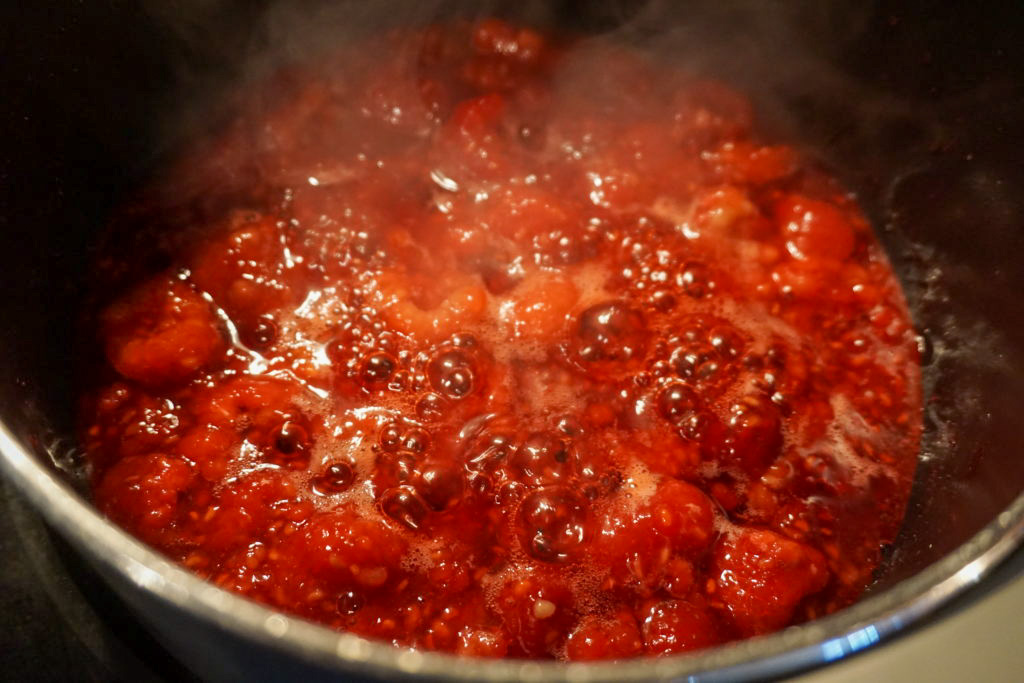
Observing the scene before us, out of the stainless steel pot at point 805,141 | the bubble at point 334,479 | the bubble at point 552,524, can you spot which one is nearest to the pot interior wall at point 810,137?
the stainless steel pot at point 805,141

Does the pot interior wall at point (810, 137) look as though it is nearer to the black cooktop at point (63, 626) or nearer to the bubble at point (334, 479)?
the black cooktop at point (63, 626)

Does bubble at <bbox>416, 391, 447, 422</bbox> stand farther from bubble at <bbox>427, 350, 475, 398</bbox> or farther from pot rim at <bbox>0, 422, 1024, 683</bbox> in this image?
pot rim at <bbox>0, 422, 1024, 683</bbox>

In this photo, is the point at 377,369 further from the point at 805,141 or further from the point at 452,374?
the point at 805,141

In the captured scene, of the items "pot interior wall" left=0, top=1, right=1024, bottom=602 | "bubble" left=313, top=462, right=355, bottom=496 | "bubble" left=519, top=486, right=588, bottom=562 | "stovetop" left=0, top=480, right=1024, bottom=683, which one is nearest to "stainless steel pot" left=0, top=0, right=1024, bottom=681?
"pot interior wall" left=0, top=1, right=1024, bottom=602

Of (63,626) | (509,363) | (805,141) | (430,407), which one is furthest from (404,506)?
(805,141)

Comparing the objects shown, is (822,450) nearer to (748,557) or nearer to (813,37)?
(748,557)

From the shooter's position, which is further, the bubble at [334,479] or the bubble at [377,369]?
the bubble at [377,369]

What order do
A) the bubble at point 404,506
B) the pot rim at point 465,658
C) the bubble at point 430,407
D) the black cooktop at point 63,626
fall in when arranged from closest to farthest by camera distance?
1. the pot rim at point 465,658
2. the black cooktop at point 63,626
3. the bubble at point 404,506
4. the bubble at point 430,407
